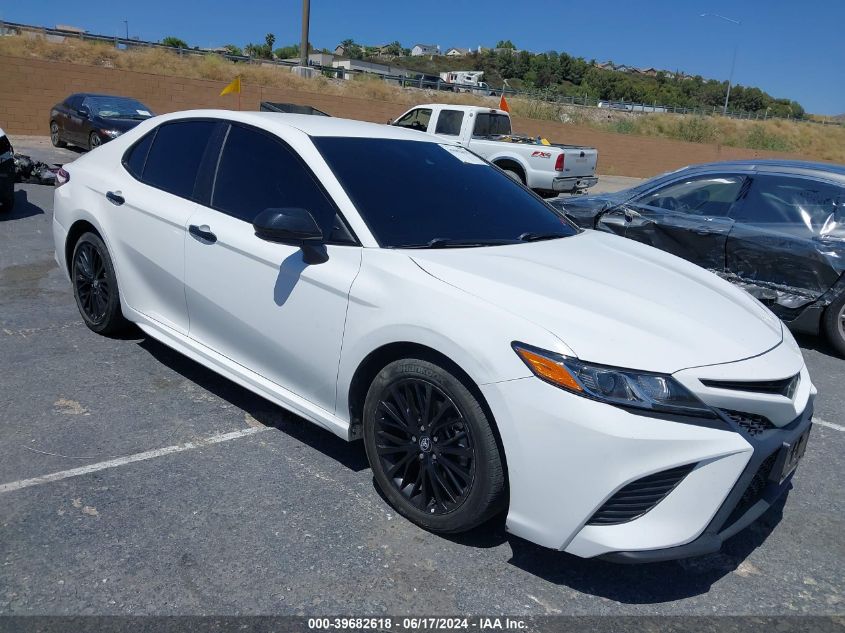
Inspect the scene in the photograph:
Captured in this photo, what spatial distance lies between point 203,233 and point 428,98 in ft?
125

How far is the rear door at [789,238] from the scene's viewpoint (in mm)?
5844

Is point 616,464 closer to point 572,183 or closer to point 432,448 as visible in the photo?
point 432,448

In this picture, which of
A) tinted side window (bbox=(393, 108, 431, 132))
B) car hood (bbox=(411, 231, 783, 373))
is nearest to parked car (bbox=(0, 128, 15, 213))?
car hood (bbox=(411, 231, 783, 373))

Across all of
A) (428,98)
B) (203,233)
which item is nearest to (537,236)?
(203,233)

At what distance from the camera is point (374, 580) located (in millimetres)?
2691

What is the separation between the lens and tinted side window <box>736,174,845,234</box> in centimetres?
595

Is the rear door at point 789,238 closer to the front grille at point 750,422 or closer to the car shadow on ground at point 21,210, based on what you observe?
the front grille at point 750,422

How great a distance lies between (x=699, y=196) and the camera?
657 centimetres

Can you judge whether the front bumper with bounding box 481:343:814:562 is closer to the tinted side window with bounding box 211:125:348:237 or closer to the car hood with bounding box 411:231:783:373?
the car hood with bounding box 411:231:783:373

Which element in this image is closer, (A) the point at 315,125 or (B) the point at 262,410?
(A) the point at 315,125

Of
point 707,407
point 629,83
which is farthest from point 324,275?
point 629,83

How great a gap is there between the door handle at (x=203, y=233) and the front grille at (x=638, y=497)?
2.33 m

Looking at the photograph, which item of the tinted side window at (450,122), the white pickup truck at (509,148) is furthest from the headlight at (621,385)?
the tinted side window at (450,122)

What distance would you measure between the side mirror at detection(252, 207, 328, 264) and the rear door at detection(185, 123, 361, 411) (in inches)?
2.5
